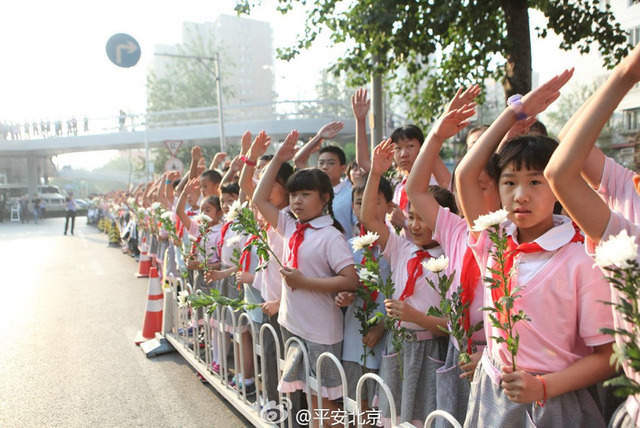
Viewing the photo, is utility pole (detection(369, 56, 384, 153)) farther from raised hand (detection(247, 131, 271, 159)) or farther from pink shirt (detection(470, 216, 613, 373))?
pink shirt (detection(470, 216, 613, 373))

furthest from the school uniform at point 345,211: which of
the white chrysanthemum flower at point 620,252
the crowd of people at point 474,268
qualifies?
the white chrysanthemum flower at point 620,252

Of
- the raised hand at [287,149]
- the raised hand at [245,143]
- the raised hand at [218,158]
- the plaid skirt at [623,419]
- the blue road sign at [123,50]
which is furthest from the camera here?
the blue road sign at [123,50]

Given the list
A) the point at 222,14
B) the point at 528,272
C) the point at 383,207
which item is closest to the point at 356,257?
the point at 383,207

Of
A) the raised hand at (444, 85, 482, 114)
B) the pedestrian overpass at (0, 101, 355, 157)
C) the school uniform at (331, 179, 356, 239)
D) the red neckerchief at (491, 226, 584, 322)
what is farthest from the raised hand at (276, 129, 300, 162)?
the pedestrian overpass at (0, 101, 355, 157)

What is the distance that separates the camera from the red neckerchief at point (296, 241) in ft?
10.9

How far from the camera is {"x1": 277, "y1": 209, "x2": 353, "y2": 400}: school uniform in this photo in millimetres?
3209

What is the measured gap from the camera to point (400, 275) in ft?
9.27

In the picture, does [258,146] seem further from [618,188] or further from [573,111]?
[573,111]

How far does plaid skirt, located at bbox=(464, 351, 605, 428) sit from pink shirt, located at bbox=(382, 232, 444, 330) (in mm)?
682

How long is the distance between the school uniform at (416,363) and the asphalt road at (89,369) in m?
1.85

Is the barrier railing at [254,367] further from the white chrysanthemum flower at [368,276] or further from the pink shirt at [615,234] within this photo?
the pink shirt at [615,234]

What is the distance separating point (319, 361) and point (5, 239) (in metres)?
24.7

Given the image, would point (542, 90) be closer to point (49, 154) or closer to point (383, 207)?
point (383, 207)

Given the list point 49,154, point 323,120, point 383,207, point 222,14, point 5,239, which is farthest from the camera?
point 222,14
